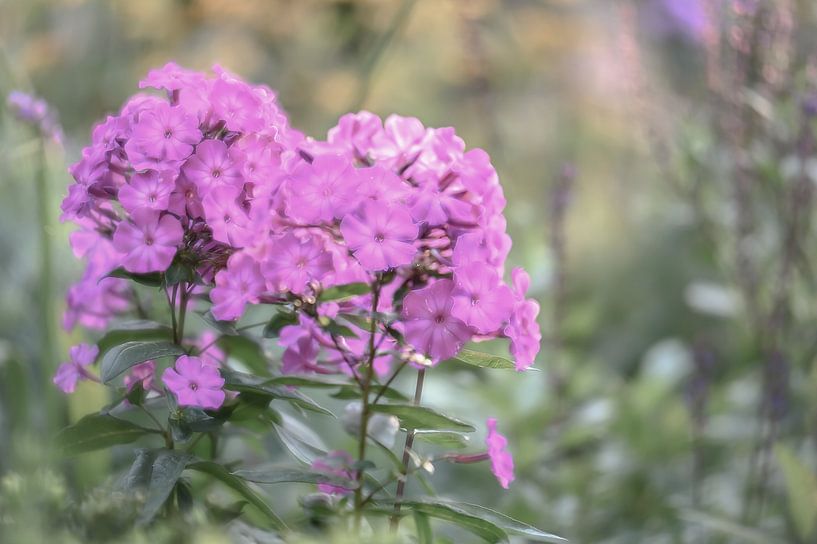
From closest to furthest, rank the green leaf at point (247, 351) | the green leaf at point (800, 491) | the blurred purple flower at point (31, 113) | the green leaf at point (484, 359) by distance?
the green leaf at point (484, 359), the green leaf at point (247, 351), the blurred purple flower at point (31, 113), the green leaf at point (800, 491)

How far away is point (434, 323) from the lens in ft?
2.83

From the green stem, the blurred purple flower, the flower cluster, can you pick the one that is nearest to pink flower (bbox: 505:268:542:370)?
the flower cluster

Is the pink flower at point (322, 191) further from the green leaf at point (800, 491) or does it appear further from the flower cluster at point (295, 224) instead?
the green leaf at point (800, 491)

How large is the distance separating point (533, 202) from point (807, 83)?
2.08 metres

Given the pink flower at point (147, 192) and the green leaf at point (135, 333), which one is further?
the green leaf at point (135, 333)

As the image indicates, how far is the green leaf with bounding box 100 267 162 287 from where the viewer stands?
0.89m

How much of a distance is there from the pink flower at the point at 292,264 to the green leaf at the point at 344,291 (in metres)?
0.02

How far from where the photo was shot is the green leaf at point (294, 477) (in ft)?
2.85

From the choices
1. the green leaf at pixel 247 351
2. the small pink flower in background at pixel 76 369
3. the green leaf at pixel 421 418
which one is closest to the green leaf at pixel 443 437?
the green leaf at pixel 421 418

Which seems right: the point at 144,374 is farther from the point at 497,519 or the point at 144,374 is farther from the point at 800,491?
the point at 800,491

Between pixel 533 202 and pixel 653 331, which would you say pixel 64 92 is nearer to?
pixel 533 202

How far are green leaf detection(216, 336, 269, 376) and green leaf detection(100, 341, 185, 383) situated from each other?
14cm

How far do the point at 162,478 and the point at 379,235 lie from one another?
0.27m

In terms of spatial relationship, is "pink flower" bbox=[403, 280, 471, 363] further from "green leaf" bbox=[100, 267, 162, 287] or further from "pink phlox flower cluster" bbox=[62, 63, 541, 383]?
"green leaf" bbox=[100, 267, 162, 287]
